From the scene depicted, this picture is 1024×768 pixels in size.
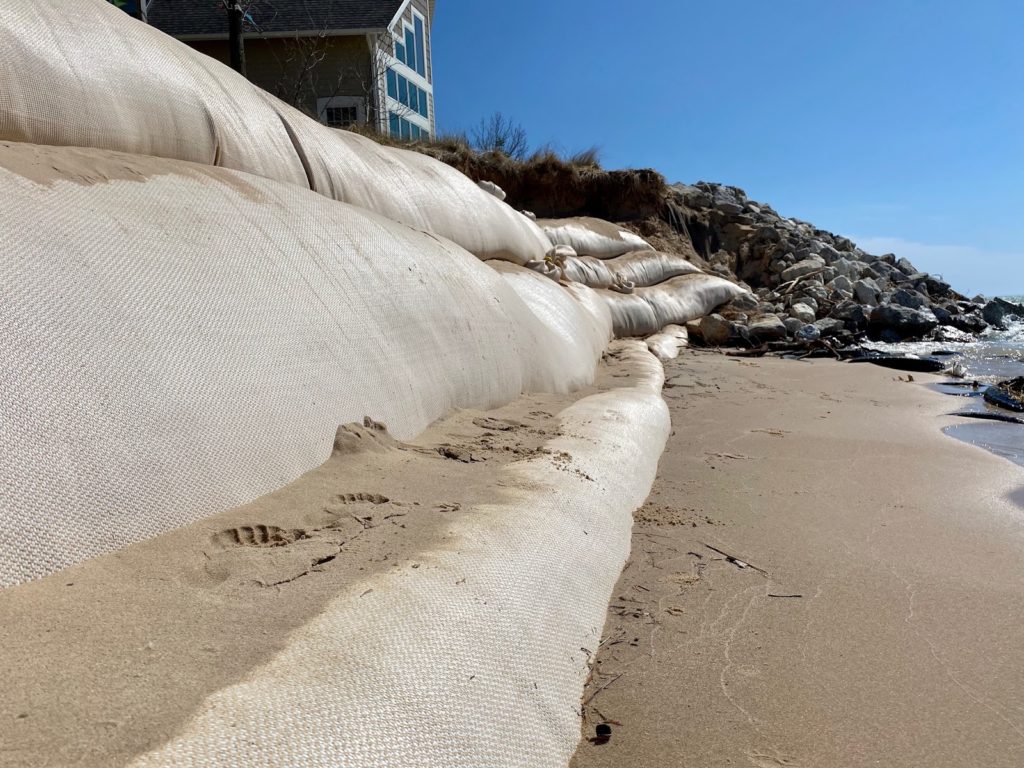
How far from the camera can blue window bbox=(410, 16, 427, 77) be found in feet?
54.0

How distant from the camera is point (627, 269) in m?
8.81

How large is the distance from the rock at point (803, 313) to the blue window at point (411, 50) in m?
9.90

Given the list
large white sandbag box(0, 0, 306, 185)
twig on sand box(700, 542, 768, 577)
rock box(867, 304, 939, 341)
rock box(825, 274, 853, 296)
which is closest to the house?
rock box(825, 274, 853, 296)

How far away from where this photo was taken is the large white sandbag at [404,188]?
3.08 metres

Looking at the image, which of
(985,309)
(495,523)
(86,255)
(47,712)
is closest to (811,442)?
(495,523)

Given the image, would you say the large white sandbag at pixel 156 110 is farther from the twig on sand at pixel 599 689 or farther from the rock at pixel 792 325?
the rock at pixel 792 325

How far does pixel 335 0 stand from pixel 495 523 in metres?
14.8

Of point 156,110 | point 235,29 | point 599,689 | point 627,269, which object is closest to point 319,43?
point 235,29

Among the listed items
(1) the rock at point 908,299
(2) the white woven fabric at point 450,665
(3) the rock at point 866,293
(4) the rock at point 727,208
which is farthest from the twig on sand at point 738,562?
(4) the rock at point 727,208

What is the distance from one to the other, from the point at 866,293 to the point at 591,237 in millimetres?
6013

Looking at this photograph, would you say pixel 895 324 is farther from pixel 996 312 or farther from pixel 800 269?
pixel 996 312

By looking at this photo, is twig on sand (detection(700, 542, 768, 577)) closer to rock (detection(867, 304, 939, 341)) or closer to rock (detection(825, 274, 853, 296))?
rock (detection(867, 304, 939, 341))

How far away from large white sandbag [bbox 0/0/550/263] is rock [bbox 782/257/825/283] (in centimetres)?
1039

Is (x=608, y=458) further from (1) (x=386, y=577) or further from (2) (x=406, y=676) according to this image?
(2) (x=406, y=676)
